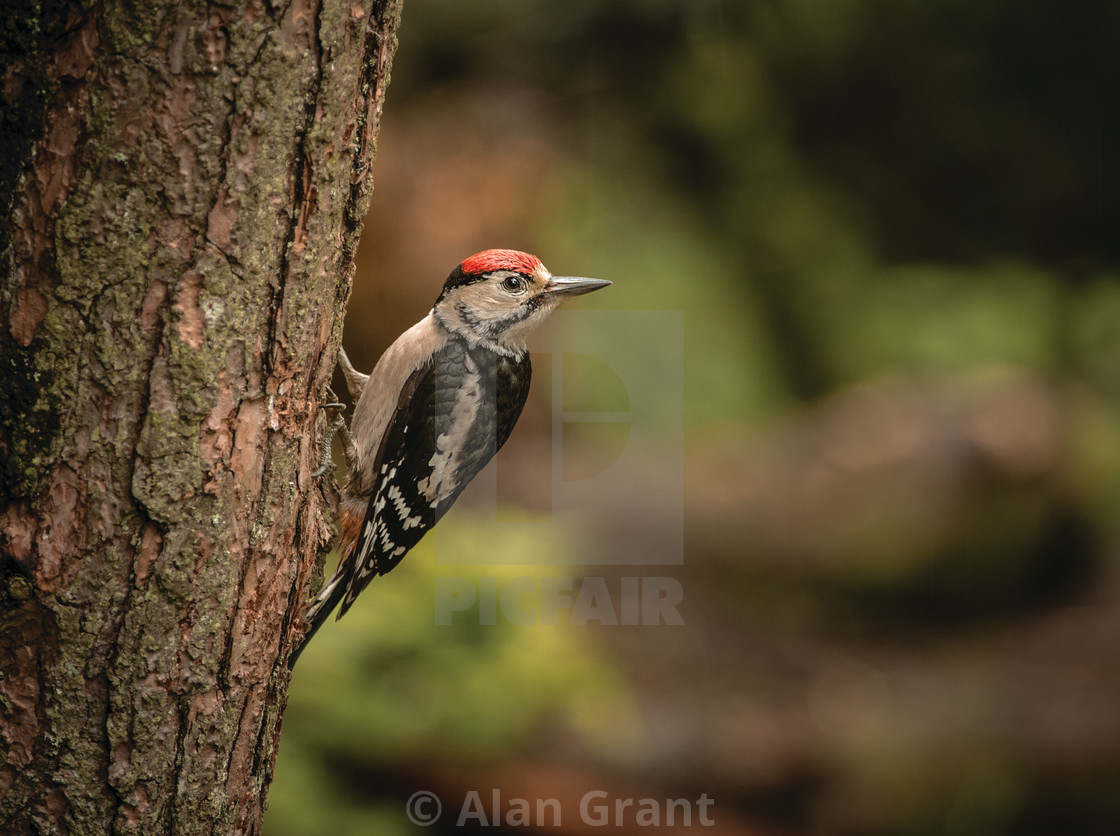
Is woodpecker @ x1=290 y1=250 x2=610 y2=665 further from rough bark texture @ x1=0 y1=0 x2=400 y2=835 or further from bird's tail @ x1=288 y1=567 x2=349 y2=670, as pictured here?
rough bark texture @ x1=0 y1=0 x2=400 y2=835

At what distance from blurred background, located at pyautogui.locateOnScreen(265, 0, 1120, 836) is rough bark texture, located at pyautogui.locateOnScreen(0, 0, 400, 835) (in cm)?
169

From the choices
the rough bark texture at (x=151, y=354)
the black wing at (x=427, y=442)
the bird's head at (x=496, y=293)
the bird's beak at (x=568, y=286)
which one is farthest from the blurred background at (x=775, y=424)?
the rough bark texture at (x=151, y=354)

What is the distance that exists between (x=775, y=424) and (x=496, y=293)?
3.20m

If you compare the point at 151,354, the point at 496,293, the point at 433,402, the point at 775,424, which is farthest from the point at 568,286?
the point at 775,424

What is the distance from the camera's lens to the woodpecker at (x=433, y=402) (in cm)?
249

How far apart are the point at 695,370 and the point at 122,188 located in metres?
4.75

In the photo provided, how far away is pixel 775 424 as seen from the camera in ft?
17.6

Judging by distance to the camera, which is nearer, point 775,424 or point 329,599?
point 329,599

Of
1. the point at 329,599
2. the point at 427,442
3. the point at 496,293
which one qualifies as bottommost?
the point at 329,599

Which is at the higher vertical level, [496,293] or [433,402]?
[496,293]

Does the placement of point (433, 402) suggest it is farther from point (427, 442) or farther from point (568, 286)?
point (568, 286)

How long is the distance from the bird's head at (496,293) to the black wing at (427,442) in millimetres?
73

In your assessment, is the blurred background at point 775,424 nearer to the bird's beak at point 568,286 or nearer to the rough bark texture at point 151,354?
the bird's beak at point 568,286

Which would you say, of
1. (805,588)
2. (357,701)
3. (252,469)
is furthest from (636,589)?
(252,469)
